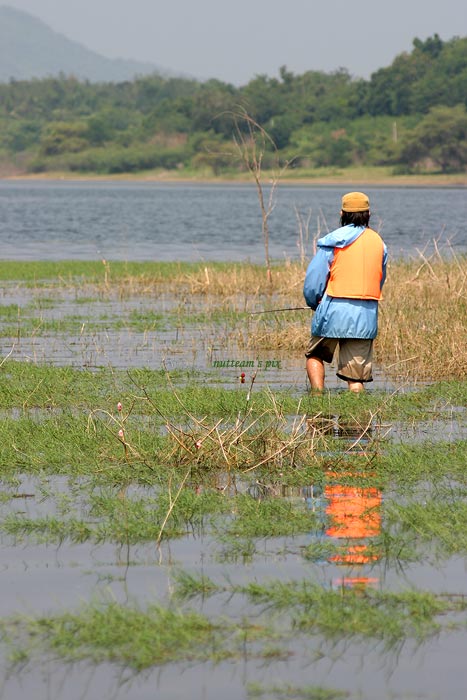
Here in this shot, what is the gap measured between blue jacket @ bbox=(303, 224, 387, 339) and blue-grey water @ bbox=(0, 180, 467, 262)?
755 cm

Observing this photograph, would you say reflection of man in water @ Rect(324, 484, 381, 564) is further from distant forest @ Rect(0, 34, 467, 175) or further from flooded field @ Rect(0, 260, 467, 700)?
distant forest @ Rect(0, 34, 467, 175)

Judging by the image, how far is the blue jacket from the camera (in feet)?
29.9

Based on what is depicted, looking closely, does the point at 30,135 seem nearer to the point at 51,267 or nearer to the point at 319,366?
the point at 51,267

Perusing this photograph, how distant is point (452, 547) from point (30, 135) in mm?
154885

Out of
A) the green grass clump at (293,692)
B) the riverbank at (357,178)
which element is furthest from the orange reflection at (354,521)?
the riverbank at (357,178)

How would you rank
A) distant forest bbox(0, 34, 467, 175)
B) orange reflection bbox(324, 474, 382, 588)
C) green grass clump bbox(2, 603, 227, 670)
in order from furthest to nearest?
distant forest bbox(0, 34, 467, 175) → orange reflection bbox(324, 474, 382, 588) → green grass clump bbox(2, 603, 227, 670)

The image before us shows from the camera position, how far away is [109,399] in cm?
968

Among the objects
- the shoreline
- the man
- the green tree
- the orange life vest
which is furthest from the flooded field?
the green tree

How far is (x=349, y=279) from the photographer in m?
9.14

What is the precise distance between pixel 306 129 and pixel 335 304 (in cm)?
12046

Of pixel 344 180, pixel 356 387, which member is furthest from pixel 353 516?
pixel 344 180

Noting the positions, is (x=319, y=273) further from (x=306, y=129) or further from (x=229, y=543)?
(x=306, y=129)

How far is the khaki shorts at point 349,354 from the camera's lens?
946 centimetres

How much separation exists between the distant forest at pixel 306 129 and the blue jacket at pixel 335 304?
100 meters
